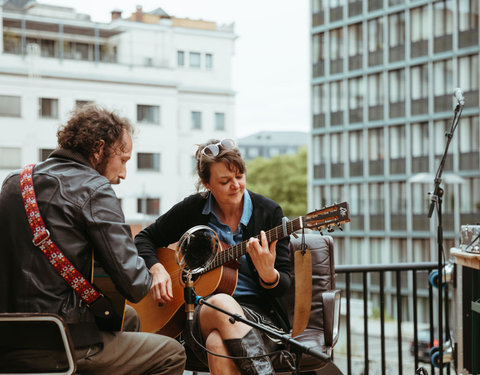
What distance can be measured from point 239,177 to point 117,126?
2.20 ft

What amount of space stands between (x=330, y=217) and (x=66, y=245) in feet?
2.79

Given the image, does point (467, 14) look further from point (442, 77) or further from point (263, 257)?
point (263, 257)

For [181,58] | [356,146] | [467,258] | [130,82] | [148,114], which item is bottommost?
[467,258]

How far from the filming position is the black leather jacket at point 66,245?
6.63 ft

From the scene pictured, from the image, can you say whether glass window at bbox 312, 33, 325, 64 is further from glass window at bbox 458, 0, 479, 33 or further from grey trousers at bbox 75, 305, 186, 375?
grey trousers at bbox 75, 305, 186, 375

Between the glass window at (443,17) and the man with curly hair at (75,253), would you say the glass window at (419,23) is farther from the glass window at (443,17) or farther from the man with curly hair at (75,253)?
the man with curly hair at (75,253)

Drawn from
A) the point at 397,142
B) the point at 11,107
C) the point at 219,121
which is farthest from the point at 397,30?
the point at 11,107

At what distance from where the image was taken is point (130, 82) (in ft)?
132

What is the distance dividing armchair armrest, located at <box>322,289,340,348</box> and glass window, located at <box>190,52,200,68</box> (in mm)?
41191

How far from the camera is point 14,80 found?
38.6 metres

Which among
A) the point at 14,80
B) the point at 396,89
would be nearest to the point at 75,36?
the point at 14,80

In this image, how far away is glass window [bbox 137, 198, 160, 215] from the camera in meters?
39.9

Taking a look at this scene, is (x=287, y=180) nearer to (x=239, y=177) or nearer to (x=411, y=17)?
(x=411, y=17)

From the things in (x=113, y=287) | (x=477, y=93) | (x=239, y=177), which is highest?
(x=477, y=93)
